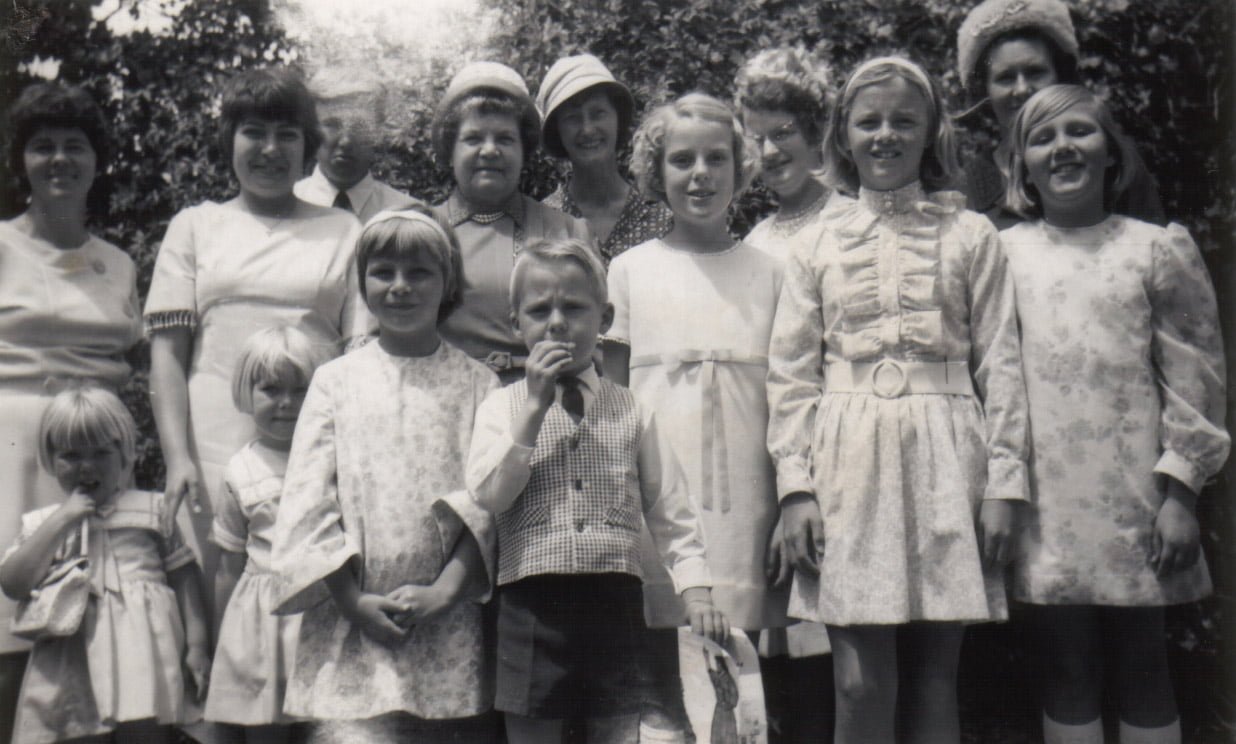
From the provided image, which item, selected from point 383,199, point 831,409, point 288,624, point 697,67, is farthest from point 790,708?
point 697,67

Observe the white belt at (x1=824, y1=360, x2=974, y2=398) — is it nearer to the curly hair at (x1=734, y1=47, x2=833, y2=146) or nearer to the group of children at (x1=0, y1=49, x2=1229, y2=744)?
the group of children at (x1=0, y1=49, x2=1229, y2=744)

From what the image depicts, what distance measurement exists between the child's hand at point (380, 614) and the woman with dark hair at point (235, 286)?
84cm

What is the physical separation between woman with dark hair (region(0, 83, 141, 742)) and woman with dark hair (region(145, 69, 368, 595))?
25cm

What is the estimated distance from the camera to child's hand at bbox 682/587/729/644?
9.05 feet

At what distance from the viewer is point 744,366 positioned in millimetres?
3209

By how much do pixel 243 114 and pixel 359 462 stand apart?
1.29 meters

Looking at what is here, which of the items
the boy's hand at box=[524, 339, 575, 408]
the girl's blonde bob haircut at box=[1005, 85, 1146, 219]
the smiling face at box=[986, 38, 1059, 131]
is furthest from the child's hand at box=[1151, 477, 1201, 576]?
the boy's hand at box=[524, 339, 575, 408]

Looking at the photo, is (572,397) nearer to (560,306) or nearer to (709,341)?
(560,306)

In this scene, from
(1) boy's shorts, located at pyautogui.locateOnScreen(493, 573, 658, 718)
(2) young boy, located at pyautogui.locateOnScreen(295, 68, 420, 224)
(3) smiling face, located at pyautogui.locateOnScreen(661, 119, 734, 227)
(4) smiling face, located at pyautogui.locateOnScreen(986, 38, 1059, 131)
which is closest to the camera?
(1) boy's shorts, located at pyautogui.locateOnScreen(493, 573, 658, 718)

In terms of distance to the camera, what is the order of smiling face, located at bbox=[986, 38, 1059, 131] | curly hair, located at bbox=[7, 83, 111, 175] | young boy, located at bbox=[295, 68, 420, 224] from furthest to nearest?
young boy, located at bbox=[295, 68, 420, 224], smiling face, located at bbox=[986, 38, 1059, 131], curly hair, located at bbox=[7, 83, 111, 175]

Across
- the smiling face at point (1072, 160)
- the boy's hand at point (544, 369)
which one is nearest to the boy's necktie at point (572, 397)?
the boy's hand at point (544, 369)

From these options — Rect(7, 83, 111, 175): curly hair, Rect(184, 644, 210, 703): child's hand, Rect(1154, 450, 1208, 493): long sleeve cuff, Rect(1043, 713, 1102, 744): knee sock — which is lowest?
Rect(1043, 713, 1102, 744): knee sock

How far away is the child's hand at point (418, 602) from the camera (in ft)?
8.95

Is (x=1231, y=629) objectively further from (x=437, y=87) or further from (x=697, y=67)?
(x=437, y=87)
